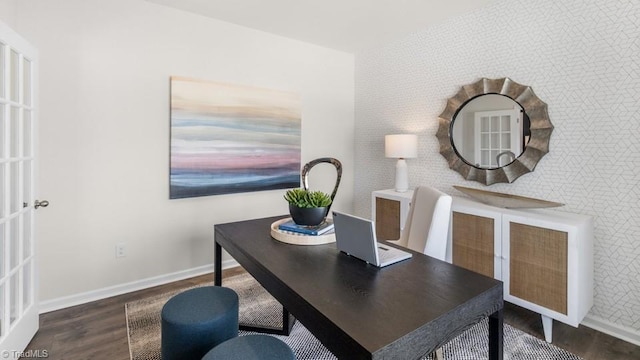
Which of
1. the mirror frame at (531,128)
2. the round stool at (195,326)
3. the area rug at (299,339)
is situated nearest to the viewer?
the round stool at (195,326)

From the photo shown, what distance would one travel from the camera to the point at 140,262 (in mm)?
2814

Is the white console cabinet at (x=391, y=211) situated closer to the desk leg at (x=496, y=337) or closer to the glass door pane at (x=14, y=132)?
the desk leg at (x=496, y=337)

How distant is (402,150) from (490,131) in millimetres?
784

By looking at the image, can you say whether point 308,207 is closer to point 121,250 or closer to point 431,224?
point 431,224

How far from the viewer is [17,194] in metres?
1.89

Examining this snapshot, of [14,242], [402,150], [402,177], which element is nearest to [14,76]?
[14,242]

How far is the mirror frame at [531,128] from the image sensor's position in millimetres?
2438

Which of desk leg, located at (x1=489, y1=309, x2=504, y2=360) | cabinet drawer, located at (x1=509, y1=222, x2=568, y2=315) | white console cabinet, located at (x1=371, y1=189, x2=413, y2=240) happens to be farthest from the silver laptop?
white console cabinet, located at (x1=371, y1=189, x2=413, y2=240)

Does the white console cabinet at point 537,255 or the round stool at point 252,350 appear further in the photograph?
the white console cabinet at point 537,255

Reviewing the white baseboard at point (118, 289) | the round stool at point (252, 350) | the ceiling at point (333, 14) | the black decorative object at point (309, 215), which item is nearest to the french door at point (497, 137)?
the ceiling at point (333, 14)

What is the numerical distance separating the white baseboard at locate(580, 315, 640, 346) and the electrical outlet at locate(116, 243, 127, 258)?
11.7 ft

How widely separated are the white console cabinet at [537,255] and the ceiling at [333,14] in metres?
1.79

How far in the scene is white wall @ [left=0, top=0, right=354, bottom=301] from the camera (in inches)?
94.3

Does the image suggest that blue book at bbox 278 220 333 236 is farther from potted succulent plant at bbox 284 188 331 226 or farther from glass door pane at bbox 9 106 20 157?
glass door pane at bbox 9 106 20 157
